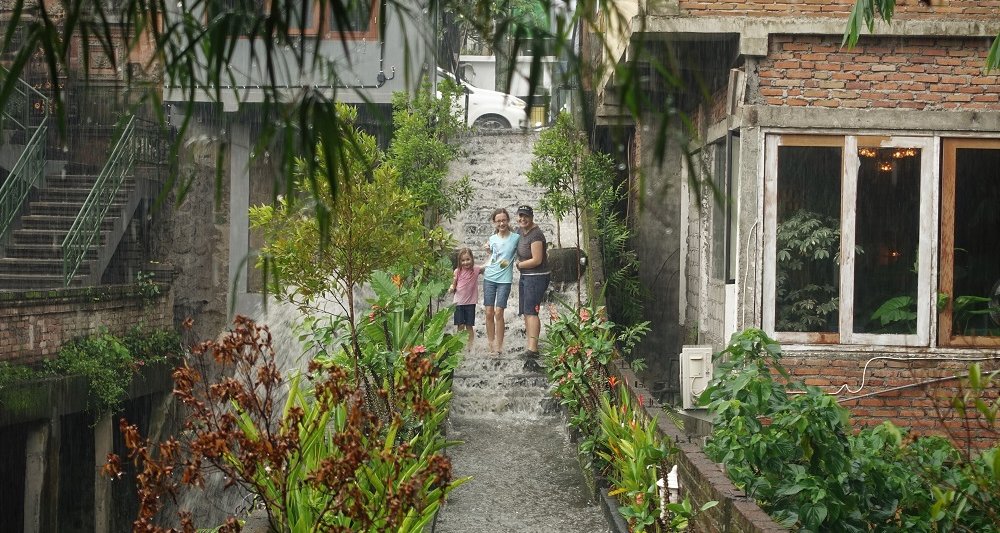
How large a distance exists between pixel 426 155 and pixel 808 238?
700cm

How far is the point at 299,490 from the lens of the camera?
18.1 feet

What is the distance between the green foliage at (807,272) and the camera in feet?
30.1

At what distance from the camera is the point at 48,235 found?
1648 cm

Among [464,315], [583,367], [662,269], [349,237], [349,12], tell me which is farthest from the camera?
[662,269]

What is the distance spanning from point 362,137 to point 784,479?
5.25m

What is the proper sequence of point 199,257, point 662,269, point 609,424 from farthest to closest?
1. point 199,257
2. point 662,269
3. point 609,424

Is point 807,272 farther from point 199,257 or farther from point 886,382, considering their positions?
point 199,257

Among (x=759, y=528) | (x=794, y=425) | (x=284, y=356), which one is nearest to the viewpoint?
(x=759, y=528)

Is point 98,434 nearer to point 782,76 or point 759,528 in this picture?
point 782,76

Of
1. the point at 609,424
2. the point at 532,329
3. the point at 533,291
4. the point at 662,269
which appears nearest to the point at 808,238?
the point at 609,424

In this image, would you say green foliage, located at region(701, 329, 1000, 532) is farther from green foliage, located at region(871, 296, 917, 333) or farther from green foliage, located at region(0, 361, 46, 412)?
green foliage, located at region(0, 361, 46, 412)

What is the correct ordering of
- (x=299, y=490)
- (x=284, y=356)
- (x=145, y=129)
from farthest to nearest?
(x=145, y=129)
(x=284, y=356)
(x=299, y=490)

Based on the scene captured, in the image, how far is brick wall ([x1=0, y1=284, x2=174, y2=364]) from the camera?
12.8 m

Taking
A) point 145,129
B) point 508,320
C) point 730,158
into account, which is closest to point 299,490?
point 730,158
